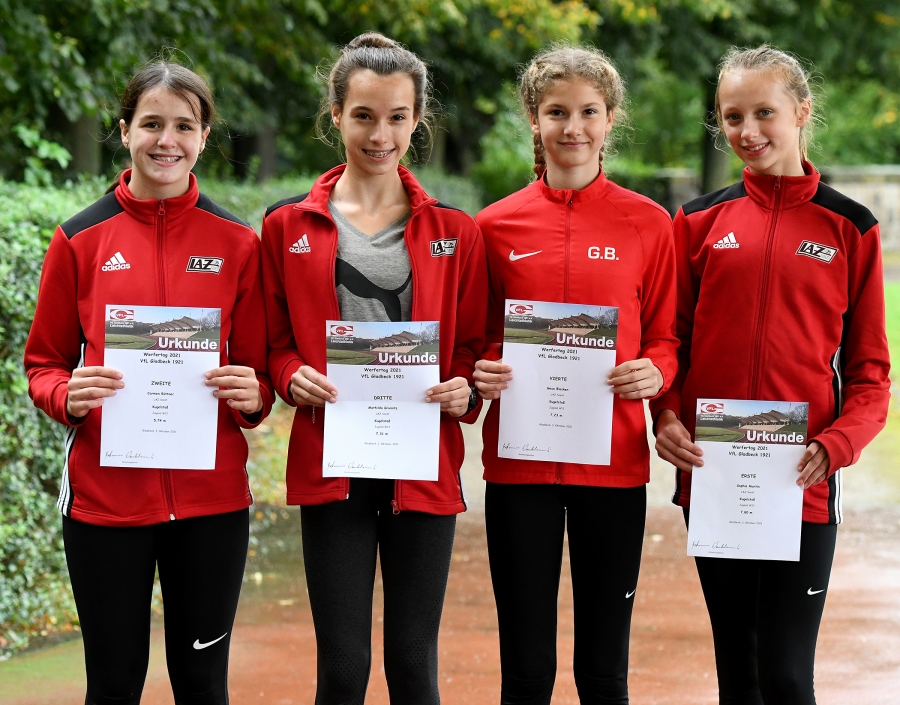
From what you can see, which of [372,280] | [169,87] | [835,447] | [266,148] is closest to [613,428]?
[835,447]

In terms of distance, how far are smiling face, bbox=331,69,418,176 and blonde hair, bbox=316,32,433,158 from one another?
21 mm

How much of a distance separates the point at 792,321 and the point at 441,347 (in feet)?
3.53

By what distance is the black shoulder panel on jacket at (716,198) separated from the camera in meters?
3.73

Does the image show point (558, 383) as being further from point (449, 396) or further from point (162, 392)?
point (162, 392)

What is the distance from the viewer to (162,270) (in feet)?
11.0

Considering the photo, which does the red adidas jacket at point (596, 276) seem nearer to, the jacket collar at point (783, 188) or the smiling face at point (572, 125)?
the smiling face at point (572, 125)

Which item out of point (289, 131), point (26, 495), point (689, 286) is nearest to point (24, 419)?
point (26, 495)

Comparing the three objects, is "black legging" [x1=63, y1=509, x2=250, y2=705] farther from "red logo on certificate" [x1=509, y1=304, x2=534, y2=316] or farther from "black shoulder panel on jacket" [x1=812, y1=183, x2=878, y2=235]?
"black shoulder panel on jacket" [x1=812, y1=183, x2=878, y2=235]

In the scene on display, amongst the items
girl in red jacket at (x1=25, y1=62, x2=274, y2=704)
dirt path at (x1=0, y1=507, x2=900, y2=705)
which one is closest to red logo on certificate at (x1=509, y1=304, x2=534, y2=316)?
girl in red jacket at (x1=25, y1=62, x2=274, y2=704)

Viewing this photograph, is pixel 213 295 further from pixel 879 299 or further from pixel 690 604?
pixel 690 604

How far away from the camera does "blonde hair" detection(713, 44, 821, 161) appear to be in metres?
3.57

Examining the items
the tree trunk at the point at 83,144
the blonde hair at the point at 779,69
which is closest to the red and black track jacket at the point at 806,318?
the blonde hair at the point at 779,69

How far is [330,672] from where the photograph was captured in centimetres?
337

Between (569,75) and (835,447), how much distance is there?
4.54 feet
